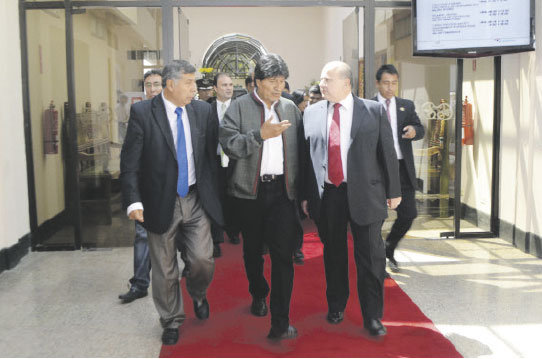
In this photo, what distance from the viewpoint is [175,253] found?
360cm

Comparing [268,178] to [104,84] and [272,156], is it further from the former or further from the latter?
[104,84]

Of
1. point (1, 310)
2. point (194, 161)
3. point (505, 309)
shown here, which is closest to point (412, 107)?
point (505, 309)

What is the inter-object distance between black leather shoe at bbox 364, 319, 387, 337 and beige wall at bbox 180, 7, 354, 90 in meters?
16.2

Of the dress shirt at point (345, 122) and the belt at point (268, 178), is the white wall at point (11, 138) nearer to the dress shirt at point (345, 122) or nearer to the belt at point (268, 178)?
the belt at point (268, 178)

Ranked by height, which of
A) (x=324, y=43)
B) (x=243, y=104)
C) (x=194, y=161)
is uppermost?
(x=324, y=43)

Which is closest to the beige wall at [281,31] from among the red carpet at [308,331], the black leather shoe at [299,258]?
the black leather shoe at [299,258]

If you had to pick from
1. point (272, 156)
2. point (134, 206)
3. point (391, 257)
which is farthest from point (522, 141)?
point (134, 206)

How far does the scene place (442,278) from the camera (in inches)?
192

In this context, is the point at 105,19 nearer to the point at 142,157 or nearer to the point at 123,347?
the point at 142,157

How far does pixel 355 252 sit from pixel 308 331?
55 cm

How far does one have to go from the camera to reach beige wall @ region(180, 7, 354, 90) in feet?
64.5

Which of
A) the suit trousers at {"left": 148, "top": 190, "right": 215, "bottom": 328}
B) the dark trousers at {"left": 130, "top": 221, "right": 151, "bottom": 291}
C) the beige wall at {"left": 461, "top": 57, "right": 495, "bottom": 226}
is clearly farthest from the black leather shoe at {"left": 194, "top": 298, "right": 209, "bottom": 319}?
the beige wall at {"left": 461, "top": 57, "right": 495, "bottom": 226}

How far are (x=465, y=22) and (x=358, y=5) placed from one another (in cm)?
110

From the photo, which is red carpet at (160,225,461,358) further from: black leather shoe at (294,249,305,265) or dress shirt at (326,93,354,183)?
dress shirt at (326,93,354,183)
